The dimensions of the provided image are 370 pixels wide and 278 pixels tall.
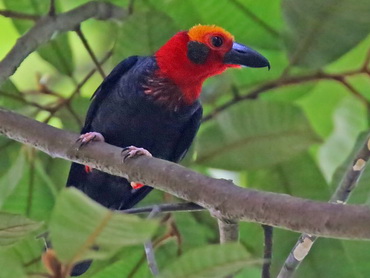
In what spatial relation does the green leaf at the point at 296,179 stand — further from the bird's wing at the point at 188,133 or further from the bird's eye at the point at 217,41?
the bird's eye at the point at 217,41

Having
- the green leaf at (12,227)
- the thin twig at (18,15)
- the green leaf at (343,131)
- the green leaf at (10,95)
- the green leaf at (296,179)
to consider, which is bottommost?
the green leaf at (343,131)

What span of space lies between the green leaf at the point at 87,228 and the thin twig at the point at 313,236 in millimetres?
475

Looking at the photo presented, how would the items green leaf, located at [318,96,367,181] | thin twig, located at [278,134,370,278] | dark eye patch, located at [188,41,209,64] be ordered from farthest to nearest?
green leaf, located at [318,96,367,181] → dark eye patch, located at [188,41,209,64] → thin twig, located at [278,134,370,278]

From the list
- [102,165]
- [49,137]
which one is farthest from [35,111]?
[102,165]

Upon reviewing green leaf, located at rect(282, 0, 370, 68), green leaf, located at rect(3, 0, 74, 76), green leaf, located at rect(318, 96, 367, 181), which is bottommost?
green leaf, located at rect(318, 96, 367, 181)

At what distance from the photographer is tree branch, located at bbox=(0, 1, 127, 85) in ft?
5.10

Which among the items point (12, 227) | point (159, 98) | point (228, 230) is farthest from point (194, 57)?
point (12, 227)

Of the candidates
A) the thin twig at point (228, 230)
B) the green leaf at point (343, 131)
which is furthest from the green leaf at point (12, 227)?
the green leaf at point (343, 131)

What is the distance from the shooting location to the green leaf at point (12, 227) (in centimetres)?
111

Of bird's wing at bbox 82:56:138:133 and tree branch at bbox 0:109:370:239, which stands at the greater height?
tree branch at bbox 0:109:370:239

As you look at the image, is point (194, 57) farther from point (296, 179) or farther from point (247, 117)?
point (296, 179)

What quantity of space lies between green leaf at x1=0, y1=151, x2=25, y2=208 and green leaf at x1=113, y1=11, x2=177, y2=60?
0.43 metres

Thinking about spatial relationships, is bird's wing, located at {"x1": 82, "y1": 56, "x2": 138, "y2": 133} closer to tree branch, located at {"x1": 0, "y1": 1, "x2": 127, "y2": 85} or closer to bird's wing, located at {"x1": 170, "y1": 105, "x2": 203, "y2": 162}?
tree branch, located at {"x1": 0, "y1": 1, "x2": 127, "y2": 85}

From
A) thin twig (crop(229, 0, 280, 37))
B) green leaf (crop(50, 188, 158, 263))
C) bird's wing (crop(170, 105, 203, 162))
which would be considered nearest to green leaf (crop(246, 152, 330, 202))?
bird's wing (crop(170, 105, 203, 162))
